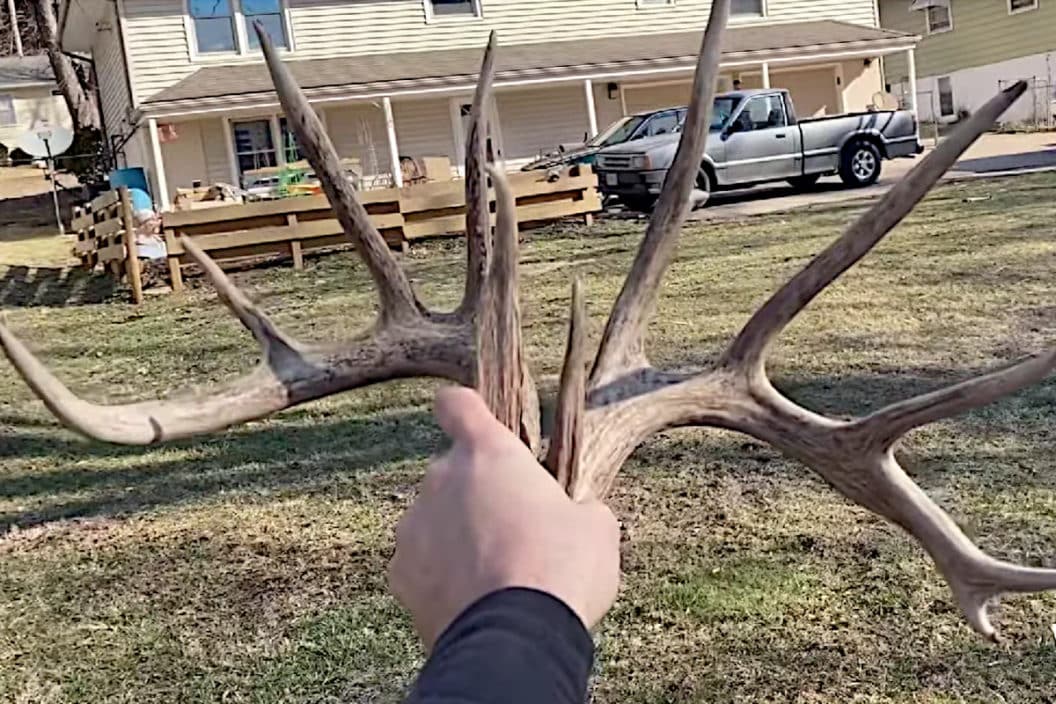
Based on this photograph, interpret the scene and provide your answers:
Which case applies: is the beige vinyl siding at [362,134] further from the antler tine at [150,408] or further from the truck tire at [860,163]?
the antler tine at [150,408]

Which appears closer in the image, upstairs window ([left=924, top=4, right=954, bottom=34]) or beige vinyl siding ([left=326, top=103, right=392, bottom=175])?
beige vinyl siding ([left=326, top=103, right=392, bottom=175])

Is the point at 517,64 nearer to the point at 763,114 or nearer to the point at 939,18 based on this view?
the point at 763,114

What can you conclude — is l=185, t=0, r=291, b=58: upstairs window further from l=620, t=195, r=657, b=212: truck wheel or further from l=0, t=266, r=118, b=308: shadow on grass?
l=620, t=195, r=657, b=212: truck wheel

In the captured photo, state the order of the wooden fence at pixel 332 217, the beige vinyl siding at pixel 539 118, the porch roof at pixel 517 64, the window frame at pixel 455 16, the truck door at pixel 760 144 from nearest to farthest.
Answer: the wooden fence at pixel 332 217 → the truck door at pixel 760 144 → the porch roof at pixel 517 64 → the window frame at pixel 455 16 → the beige vinyl siding at pixel 539 118

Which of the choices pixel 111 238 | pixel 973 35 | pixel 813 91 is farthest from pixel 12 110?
pixel 111 238

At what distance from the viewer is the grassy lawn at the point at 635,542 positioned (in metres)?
4.29

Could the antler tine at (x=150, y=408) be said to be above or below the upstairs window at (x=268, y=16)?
below

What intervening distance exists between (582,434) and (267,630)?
2.93 meters

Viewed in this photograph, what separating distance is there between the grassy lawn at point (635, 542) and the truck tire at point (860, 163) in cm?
991

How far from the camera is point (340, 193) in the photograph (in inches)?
104

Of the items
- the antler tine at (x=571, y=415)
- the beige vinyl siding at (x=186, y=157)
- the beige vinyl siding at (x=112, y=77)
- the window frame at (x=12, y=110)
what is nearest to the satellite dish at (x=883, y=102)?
the beige vinyl siding at (x=186, y=157)

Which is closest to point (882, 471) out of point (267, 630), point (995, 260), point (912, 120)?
point (267, 630)

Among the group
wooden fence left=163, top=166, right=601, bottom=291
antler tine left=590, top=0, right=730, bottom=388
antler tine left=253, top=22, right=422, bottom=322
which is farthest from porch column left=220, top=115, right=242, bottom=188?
antler tine left=590, top=0, right=730, bottom=388

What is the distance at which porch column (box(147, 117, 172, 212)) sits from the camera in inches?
843
